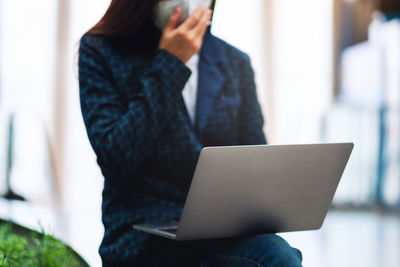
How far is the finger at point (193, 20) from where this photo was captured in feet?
3.66

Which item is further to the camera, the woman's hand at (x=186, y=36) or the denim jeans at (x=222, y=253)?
the woman's hand at (x=186, y=36)

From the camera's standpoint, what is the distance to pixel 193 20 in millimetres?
1124

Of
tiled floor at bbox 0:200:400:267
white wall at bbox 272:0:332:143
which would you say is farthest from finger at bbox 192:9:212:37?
white wall at bbox 272:0:332:143

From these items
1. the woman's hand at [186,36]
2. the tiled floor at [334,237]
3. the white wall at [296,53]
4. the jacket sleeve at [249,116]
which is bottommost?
the tiled floor at [334,237]

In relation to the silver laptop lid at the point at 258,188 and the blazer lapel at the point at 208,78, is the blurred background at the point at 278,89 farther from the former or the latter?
the silver laptop lid at the point at 258,188

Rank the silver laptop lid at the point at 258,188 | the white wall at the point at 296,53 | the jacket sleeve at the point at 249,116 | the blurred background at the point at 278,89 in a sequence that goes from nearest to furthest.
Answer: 1. the silver laptop lid at the point at 258,188
2. the jacket sleeve at the point at 249,116
3. the blurred background at the point at 278,89
4. the white wall at the point at 296,53

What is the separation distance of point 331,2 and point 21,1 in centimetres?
253

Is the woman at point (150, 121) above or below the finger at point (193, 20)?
below

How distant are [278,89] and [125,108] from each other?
3911 millimetres


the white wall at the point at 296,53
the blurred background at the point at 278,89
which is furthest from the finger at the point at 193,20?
the white wall at the point at 296,53

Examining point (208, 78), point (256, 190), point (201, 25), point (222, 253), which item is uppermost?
point (201, 25)

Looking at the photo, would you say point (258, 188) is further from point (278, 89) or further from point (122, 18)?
point (278, 89)

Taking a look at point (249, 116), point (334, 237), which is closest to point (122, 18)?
point (249, 116)

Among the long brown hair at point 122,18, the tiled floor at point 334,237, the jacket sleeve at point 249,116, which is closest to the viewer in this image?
the long brown hair at point 122,18
